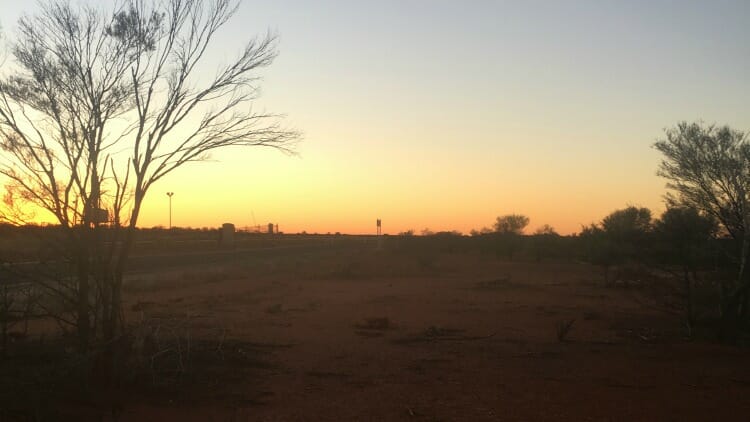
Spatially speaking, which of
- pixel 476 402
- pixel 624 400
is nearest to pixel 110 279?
pixel 476 402

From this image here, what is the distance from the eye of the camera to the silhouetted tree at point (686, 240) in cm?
1927

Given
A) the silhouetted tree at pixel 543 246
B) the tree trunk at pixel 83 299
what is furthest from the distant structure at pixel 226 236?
the tree trunk at pixel 83 299

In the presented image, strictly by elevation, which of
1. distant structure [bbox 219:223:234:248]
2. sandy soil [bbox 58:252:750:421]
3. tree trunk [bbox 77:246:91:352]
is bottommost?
sandy soil [bbox 58:252:750:421]

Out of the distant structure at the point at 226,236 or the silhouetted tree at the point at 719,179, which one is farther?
the distant structure at the point at 226,236

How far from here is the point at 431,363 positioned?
14.4 meters

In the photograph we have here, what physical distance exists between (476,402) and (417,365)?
3.16 metres

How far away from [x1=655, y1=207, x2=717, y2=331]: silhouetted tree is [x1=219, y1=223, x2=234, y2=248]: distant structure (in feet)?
193

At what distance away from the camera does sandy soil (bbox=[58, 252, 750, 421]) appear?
10633 millimetres

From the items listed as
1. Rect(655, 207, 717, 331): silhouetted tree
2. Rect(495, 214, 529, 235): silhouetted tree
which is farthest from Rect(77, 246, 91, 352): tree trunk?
Rect(495, 214, 529, 235): silhouetted tree

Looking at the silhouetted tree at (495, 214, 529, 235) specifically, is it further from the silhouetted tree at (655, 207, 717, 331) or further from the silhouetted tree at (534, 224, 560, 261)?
the silhouetted tree at (655, 207, 717, 331)

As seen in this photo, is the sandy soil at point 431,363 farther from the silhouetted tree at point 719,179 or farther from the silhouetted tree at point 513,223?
the silhouetted tree at point 513,223

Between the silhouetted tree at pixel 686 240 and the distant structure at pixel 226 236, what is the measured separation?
58703 millimetres

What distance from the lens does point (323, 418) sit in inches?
399

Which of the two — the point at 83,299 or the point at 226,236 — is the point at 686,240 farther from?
the point at 226,236
